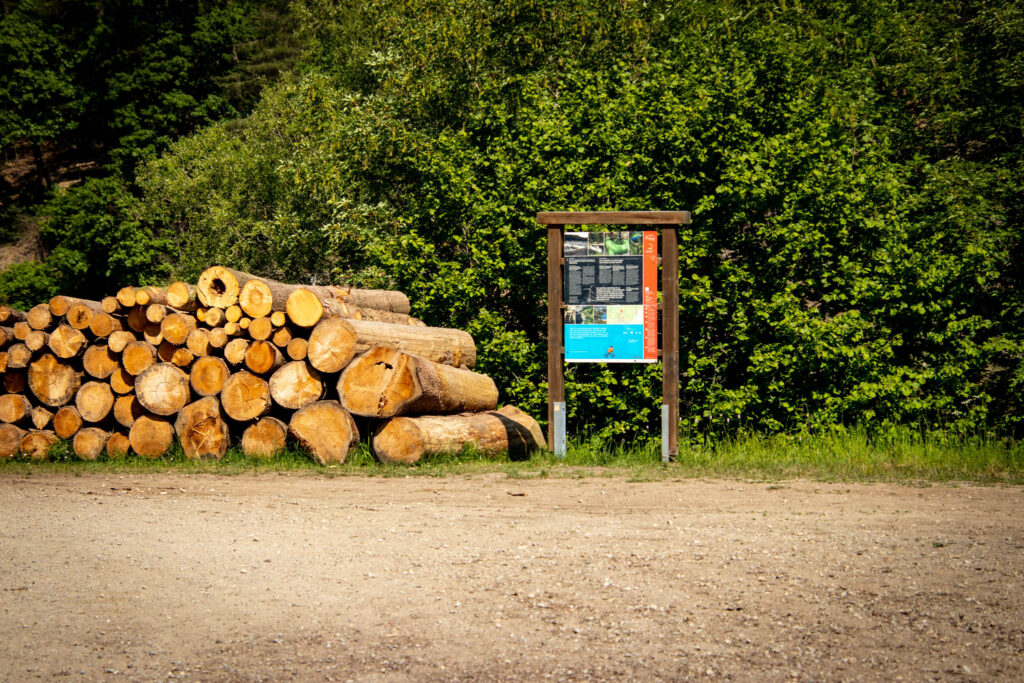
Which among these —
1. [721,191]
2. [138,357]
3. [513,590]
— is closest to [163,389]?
[138,357]

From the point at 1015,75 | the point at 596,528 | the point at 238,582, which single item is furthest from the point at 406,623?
the point at 1015,75

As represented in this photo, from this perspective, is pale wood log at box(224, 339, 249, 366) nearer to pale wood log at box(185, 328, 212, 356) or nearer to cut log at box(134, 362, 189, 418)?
pale wood log at box(185, 328, 212, 356)

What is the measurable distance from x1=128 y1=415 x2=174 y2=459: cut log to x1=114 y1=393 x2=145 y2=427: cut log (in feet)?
0.67

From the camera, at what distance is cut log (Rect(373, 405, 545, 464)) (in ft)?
33.7

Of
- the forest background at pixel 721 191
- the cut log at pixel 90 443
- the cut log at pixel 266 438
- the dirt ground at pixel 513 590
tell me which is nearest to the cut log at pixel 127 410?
the cut log at pixel 90 443

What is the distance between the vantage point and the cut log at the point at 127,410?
37.3ft

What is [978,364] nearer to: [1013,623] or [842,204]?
[842,204]

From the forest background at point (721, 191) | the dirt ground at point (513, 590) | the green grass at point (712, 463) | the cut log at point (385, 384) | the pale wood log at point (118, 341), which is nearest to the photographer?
the dirt ground at point (513, 590)

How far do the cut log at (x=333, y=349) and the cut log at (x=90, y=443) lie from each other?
3.28m

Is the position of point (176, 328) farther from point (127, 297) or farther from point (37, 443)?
point (37, 443)

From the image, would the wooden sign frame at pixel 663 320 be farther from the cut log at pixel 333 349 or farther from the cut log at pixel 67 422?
the cut log at pixel 67 422

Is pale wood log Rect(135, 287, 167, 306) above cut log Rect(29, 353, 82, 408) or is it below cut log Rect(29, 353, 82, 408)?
above

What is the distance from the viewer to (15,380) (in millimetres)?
12078

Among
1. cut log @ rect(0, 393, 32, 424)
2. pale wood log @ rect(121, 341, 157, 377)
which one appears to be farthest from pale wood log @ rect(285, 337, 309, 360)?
cut log @ rect(0, 393, 32, 424)
